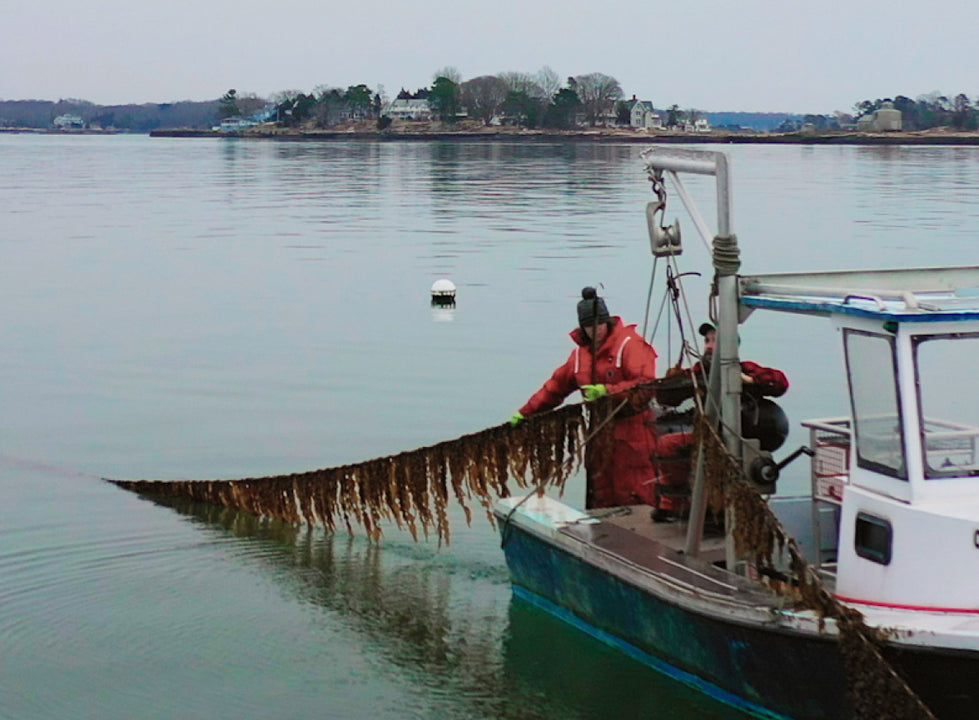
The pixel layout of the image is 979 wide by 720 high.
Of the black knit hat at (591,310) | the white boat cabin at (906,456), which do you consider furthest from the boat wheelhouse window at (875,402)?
the black knit hat at (591,310)

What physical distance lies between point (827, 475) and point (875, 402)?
1613mm

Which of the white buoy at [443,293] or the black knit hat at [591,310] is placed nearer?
the black knit hat at [591,310]

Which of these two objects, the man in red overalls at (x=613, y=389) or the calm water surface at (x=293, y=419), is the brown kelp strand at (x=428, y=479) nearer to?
the man in red overalls at (x=613, y=389)

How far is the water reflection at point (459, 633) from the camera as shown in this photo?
404 inches

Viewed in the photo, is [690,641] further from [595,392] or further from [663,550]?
[595,392]

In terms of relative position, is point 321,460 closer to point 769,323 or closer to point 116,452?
point 116,452

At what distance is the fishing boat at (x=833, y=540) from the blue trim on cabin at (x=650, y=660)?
17mm

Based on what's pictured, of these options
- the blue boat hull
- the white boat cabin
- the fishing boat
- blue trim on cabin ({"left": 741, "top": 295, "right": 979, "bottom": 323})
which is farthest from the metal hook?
the blue boat hull

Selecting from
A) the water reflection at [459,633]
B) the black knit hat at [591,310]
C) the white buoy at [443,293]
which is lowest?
the water reflection at [459,633]

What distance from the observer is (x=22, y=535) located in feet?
46.6

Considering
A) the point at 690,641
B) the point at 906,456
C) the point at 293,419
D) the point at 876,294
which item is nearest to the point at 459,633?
the point at 690,641

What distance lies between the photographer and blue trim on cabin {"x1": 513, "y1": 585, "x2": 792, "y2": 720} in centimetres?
920

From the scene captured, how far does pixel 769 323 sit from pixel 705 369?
51.5 feet

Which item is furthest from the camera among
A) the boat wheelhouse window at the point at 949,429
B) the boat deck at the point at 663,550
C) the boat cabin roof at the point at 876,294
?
the boat deck at the point at 663,550
